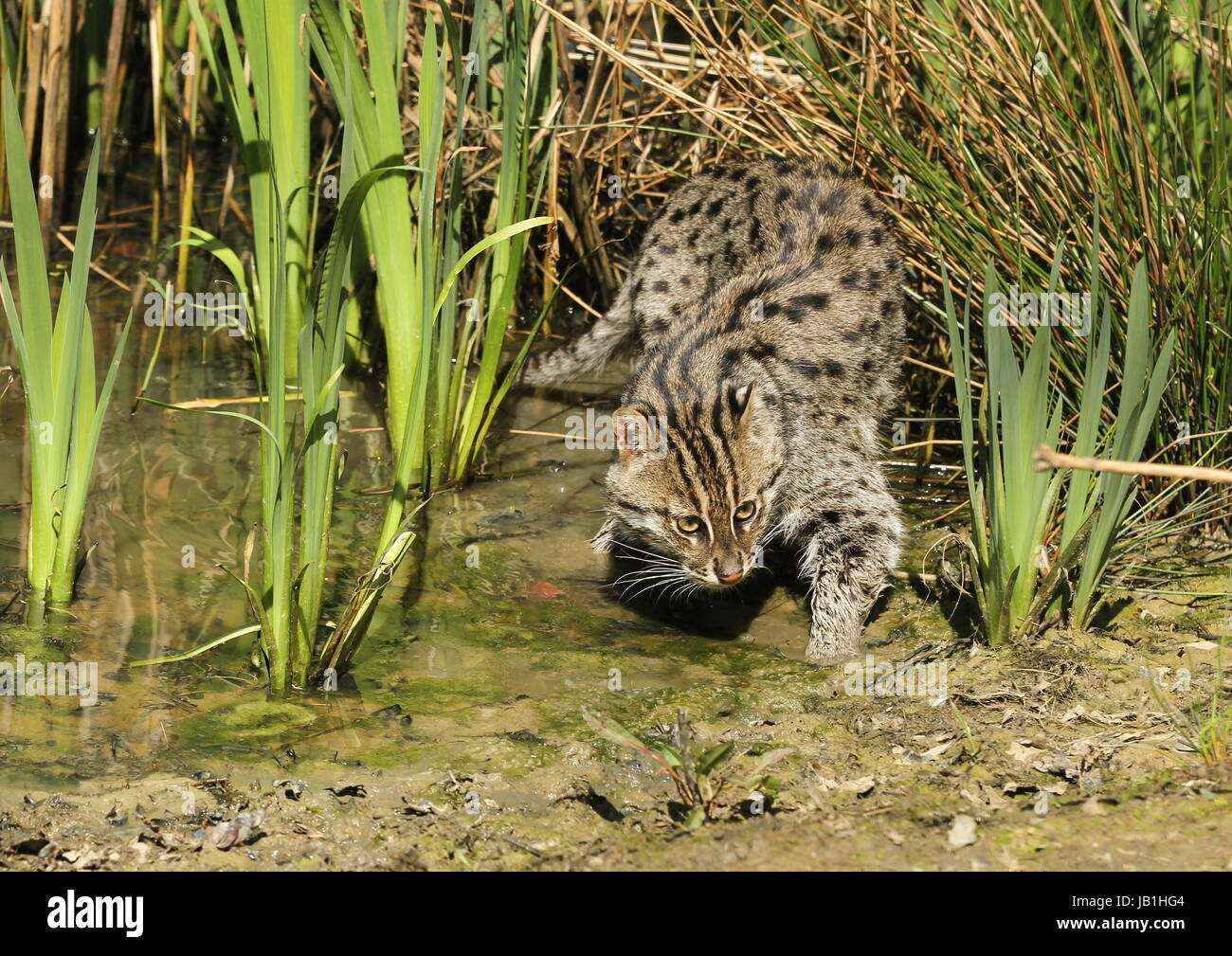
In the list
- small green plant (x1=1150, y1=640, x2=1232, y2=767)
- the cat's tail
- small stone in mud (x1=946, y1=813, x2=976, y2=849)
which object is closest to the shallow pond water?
the cat's tail

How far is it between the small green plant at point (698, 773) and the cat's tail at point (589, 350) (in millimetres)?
3237

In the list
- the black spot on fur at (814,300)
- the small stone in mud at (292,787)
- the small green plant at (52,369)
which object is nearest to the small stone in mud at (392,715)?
the small stone in mud at (292,787)

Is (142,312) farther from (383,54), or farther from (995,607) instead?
(995,607)

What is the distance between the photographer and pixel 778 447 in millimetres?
5246

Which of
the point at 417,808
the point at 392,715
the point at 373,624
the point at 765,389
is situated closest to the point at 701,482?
the point at 765,389

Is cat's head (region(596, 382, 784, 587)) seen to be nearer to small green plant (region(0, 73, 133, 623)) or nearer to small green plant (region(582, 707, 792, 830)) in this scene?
small green plant (region(582, 707, 792, 830))

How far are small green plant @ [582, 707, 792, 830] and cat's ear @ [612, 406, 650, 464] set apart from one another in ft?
5.31

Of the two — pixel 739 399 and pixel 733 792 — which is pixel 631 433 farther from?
pixel 733 792

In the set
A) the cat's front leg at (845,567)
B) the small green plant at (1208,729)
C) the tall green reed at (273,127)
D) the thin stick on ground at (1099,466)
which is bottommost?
the small green plant at (1208,729)

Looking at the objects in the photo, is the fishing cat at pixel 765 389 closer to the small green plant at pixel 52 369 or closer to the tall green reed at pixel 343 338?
the tall green reed at pixel 343 338

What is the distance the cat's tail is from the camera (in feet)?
22.0

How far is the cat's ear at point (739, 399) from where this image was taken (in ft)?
16.6

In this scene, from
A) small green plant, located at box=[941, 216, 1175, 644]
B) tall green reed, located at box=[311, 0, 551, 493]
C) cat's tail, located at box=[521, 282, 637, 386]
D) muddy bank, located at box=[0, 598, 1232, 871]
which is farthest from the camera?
cat's tail, located at box=[521, 282, 637, 386]
